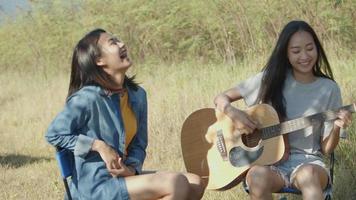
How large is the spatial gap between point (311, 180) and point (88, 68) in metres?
1.19

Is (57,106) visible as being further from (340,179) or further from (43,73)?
(340,179)

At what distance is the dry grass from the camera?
16.9 ft

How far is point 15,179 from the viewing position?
5.68 m

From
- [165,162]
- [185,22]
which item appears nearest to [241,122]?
A: [165,162]

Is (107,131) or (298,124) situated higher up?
(107,131)

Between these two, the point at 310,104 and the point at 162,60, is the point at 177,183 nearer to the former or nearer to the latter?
the point at 310,104

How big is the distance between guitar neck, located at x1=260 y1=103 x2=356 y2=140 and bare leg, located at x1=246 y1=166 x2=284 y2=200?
11.0 inches

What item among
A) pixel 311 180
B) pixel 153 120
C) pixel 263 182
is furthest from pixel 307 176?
pixel 153 120

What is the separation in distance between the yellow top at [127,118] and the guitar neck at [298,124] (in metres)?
0.70

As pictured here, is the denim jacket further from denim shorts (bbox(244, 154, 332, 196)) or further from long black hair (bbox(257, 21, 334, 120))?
long black hair (bbox(257, 21, 334, 120))

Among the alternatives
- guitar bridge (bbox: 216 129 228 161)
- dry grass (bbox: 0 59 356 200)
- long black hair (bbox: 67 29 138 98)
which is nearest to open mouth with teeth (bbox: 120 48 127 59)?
long black hair (bbox: 67 29 138 98)

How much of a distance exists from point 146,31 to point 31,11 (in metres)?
4.11

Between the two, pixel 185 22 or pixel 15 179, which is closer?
pixel 15 179

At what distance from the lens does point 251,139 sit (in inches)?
139
